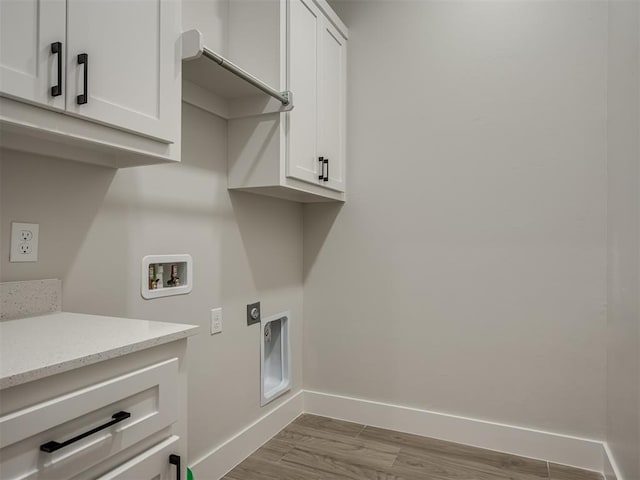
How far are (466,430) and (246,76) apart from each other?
2079mm

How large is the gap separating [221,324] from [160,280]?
426 millimetres

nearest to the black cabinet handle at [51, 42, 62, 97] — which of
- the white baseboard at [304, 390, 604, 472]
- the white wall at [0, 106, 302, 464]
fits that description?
the white wall at [0, 106, 302, 464]

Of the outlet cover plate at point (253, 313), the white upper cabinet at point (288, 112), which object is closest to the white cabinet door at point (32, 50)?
the white upper cabinet at point (288, 112)

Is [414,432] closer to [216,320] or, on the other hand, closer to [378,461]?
[378,461]

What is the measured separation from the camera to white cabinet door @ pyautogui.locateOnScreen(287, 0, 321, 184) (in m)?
1.99

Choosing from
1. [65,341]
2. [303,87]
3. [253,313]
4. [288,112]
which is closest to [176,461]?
[65,341]

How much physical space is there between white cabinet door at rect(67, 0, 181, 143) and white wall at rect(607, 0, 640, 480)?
1.57 meters

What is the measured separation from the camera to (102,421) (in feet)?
2.83

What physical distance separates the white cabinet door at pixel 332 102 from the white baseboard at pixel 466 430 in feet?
4.32

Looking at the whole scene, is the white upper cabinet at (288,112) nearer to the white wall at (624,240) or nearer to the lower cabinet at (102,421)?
the lower cabinet at (102,421)

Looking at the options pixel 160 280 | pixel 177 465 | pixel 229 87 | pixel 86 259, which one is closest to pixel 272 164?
pixel 229 87

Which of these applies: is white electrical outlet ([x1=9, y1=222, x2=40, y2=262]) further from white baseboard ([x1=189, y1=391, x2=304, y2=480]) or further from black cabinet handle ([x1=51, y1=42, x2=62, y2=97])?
white baseboard ([x1=189, y1=391, x2=304, y2=480])

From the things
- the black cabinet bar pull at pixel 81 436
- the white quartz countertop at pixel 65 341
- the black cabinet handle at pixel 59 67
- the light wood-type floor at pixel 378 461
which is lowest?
the light wood-type floor at pixel 378 461

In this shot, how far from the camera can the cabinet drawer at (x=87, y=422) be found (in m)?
0.72
